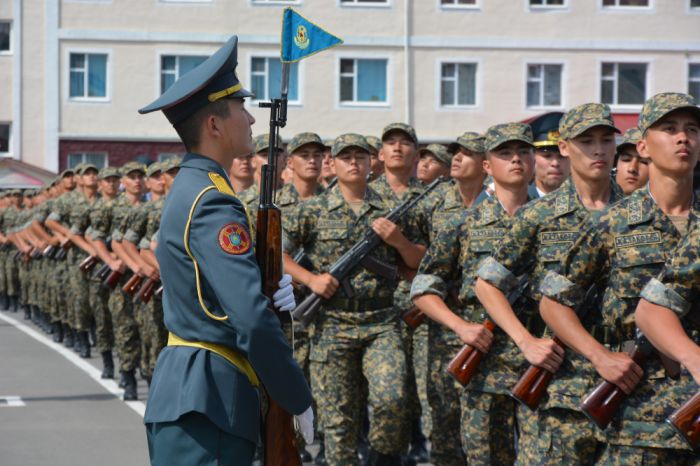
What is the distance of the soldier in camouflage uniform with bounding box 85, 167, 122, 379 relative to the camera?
1409 centimetres

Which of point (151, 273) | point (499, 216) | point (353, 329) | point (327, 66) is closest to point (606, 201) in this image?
point (499, 216)

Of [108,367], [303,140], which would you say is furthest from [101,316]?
[303,140]

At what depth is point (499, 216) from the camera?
7.14 m

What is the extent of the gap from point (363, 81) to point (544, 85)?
5.50 metres

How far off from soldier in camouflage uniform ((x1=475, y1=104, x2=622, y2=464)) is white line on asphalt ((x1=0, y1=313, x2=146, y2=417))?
476cm

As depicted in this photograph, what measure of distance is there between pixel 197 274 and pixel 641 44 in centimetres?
3741

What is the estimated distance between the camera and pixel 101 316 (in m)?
14.4

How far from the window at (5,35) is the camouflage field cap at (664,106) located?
36.6m

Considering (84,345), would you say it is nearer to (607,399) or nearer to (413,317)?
(413,317)

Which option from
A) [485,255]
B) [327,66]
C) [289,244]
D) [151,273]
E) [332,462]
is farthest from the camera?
[327,66]

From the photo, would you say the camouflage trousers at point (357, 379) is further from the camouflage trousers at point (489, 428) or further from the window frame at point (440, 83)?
the window frame at point (440, 83)

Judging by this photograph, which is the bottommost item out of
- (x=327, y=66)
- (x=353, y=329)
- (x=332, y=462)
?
(x=332, y=462)

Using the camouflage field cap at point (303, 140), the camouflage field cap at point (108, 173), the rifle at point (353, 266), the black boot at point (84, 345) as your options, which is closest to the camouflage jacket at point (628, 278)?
the rifle at point (353, 266)

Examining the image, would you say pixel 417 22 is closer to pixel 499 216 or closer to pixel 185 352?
pixel 499 216
